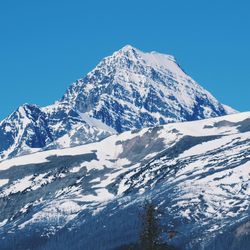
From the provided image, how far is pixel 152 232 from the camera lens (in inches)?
2950

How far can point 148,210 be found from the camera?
7538 centimetres

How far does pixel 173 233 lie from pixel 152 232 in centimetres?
363

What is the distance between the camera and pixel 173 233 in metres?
71.7

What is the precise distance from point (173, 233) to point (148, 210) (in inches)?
174

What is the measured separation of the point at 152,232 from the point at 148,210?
188 centimetres
